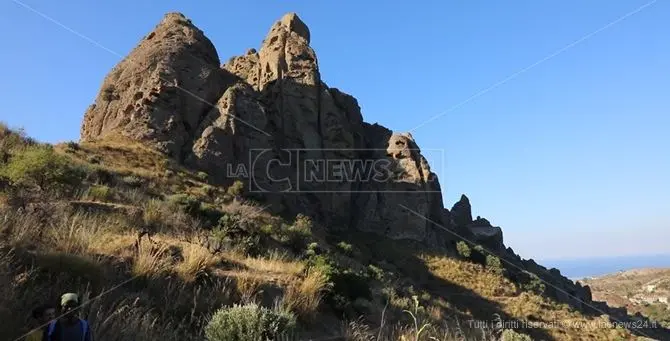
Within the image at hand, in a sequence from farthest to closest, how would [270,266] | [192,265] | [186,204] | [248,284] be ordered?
[186,204], [270,266], [248,284], [192,265]

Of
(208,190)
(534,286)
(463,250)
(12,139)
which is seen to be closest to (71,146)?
(12,139)

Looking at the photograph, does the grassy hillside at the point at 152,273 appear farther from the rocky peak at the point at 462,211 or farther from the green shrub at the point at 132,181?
the rocky peak at the point at 462,211

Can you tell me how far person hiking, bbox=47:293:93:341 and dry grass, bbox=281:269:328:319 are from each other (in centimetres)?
461

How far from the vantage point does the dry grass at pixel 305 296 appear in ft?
29.6

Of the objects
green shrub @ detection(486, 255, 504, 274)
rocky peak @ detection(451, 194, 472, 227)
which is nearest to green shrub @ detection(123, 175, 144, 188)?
green shrub @ detection(486, 255, 504, 274)

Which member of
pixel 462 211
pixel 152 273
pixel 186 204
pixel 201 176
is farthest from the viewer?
pixel 462 211

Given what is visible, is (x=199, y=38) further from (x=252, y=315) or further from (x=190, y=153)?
(x=252, y=315)

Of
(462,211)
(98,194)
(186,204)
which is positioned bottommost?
(98,194)

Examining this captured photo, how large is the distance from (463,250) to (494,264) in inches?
139

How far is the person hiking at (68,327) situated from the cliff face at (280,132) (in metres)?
36.1

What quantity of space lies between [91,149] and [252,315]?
1299 inches

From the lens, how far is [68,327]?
409cm

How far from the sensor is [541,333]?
30734mm

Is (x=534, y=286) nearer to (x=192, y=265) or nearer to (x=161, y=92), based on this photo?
(x=161, y=92)
